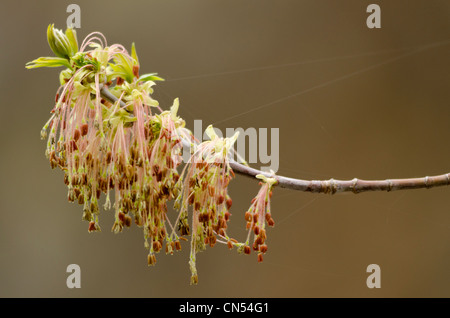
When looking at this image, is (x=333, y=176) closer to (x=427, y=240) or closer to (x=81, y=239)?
(x=427, y=240)

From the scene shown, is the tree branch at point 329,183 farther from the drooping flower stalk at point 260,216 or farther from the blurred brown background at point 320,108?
the blurred brown background at point 320,108

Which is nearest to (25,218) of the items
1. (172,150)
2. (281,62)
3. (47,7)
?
(47,7)

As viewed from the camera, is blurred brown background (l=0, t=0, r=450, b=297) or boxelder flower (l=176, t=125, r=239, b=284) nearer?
boxelder flower (l=176, t=125, r=239, b=284)

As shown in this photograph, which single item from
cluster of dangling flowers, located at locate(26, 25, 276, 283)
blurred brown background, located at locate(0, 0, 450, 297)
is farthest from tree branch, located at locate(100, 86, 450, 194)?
blurred brown background, located at locate(0, 0, 450, 297)

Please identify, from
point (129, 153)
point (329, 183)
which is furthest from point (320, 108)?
point (129, 153)

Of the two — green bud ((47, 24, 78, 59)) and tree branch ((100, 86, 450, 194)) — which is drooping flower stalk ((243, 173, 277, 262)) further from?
green bud ((47, 24, 78, 59))

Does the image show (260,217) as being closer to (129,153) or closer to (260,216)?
(260,216)

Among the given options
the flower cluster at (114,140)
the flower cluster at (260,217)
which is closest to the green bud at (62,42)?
the flower cluster at (114,140)
